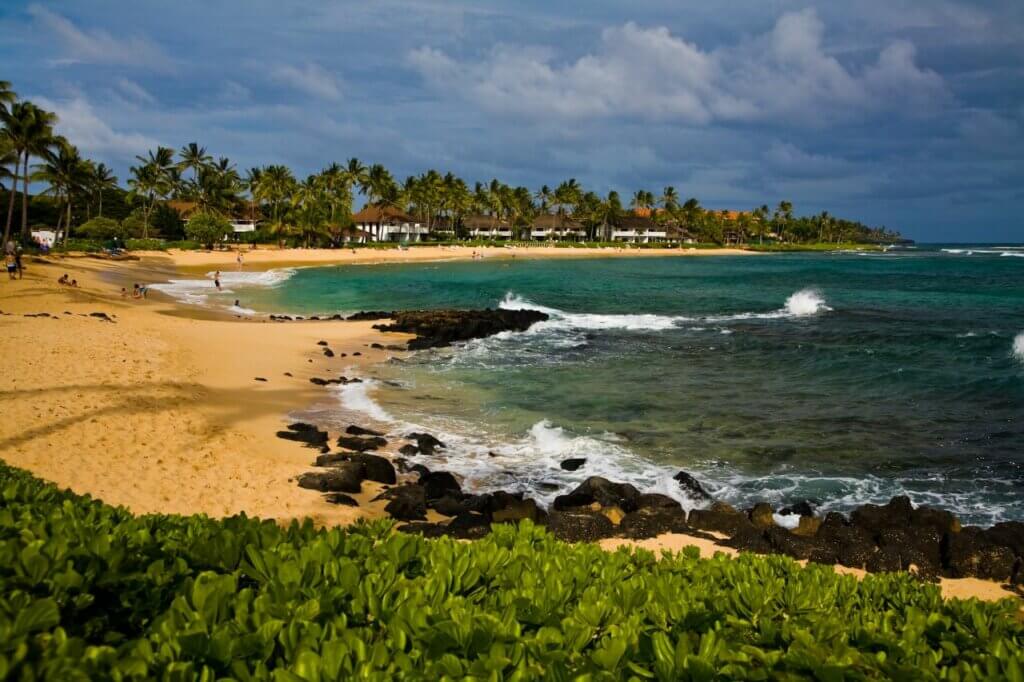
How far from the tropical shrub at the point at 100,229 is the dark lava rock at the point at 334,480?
228ft

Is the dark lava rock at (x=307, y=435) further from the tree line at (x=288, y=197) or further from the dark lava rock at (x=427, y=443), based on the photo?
the tree line at (x=288, y=197)

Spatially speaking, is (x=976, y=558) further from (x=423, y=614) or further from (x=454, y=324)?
(x=454, y=324)

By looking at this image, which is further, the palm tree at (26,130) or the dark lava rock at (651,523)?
the palm tree at (26,130)

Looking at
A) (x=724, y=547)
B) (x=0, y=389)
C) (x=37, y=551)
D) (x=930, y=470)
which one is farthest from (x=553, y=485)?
(x=0, y=389)

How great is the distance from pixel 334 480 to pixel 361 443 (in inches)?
93.9

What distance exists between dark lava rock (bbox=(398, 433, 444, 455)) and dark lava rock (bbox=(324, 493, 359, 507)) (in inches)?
122

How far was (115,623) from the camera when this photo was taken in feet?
10.4

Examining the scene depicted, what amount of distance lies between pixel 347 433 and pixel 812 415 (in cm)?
1223

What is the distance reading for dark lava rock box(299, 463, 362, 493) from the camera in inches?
436

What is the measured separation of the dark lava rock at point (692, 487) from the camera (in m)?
11.7

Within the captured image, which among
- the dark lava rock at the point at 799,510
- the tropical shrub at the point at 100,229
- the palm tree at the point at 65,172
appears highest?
the palm tree at the point at 65,172

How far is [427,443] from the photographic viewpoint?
13906 mm

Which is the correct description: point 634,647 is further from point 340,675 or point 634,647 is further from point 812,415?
point 812,415

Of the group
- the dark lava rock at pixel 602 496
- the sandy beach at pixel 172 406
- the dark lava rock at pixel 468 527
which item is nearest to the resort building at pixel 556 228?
the sandy beach at pixel 172 406
